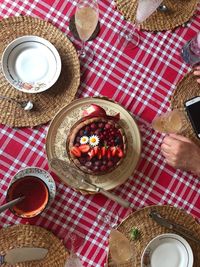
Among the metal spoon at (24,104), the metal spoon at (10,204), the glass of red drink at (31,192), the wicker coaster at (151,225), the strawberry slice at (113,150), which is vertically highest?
the strawberry slice at (113,150)

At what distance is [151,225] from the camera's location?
2.04 meters

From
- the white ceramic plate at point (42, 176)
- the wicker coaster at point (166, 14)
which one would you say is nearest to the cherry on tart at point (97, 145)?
the white ceramic plate at point (42, 176)

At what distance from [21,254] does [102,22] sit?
33.6 inches

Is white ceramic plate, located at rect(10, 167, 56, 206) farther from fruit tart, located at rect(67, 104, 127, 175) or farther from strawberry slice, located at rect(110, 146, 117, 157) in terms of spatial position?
strawberry slice, located at rect(110, 146, 117, 157)

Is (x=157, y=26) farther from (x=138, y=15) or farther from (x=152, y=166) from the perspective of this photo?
(x=152, y=166)

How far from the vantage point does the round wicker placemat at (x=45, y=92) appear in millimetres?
2006

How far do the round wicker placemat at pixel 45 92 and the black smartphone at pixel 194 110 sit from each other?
397 mm

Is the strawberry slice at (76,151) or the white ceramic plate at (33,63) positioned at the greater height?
the white ceramic plate at (33,63)

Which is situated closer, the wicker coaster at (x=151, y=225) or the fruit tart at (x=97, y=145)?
the fruit tart at (x=97, y=145)

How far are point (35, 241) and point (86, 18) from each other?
779mm

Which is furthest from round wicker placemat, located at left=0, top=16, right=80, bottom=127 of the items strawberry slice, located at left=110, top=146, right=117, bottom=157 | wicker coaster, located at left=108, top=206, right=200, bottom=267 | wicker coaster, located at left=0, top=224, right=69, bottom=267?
wicker coaster, located at left=108, top=206, right=200, bottom=267

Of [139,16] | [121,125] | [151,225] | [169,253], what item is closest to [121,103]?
[121,125]

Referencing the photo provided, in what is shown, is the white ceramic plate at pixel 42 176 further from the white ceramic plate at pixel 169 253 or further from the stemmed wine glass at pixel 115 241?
the white ceramic plate at pixel 169 253

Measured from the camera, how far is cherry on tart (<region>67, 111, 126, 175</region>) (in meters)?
1.89
